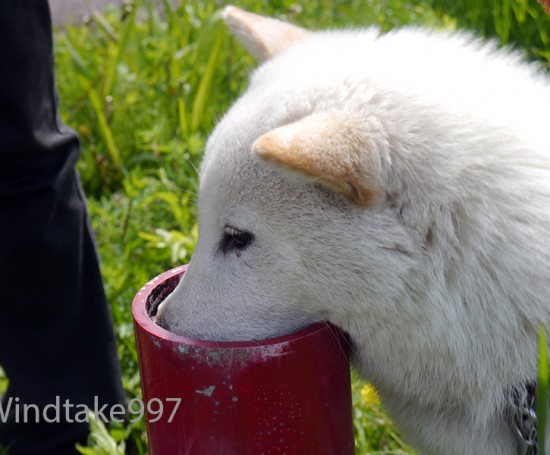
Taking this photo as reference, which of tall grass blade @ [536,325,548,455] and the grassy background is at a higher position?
→ tall grass blade @ [536,325,548,455]

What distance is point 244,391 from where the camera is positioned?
185 cm

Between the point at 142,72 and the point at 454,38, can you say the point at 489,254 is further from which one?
the point at 142,72

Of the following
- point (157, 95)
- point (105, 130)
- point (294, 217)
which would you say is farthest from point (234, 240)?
point (157, 95)

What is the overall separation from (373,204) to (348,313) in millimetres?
286

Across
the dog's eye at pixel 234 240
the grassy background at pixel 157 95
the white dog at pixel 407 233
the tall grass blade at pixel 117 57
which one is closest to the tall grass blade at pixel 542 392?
the white dog at pixel 407 233

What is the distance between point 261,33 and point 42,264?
1.00m

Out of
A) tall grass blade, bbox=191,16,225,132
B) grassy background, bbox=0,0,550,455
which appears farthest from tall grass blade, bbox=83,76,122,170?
tall grass blade, bbox=191,16,225,132

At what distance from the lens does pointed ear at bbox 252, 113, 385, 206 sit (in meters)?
1.62

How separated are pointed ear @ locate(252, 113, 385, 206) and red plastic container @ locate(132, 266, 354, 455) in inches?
15.6

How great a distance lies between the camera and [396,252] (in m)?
1.81

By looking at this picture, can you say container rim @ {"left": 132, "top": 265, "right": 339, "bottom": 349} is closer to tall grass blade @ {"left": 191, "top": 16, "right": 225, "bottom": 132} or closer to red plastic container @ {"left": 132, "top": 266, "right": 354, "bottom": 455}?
red plastic container @ {"left": 132, "top": 266, "right": 354, "bottom": 455}

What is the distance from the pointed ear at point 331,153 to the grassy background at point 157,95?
1540 millimetres

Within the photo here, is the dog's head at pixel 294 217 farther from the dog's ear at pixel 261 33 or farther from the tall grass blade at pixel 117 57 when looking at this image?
the tall grass blade at pixel 117 57

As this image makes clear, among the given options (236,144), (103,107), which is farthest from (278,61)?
(103,107)
